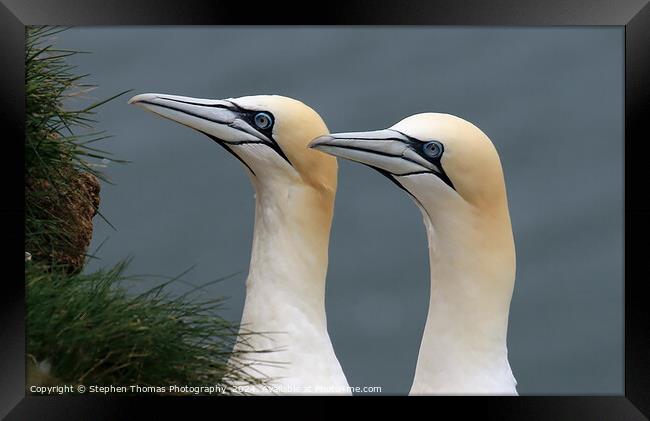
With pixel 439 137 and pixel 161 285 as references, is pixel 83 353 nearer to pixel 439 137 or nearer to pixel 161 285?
pixel 161 285

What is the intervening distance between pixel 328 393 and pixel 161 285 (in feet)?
3.36

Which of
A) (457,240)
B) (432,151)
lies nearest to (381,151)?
(432,151)

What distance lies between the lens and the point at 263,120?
9.40 m

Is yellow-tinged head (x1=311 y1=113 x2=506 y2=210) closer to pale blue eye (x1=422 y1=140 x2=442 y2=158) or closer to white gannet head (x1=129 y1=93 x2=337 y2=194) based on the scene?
pale blue eye (x1=422 y1=140 x2=442 y2=158)

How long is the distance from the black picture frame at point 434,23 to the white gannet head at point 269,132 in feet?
1.87

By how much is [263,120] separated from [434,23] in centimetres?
107

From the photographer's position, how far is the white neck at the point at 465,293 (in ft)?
Answer: 29.9

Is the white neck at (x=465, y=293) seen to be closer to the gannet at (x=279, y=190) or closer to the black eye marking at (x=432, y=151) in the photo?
the black eye marking at (x=432, y=151)

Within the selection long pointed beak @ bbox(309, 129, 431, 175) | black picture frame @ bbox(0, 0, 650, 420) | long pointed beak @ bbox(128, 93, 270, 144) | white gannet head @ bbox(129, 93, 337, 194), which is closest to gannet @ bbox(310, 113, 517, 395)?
long pointed beak @ bbox(309, 129, 431, 175)

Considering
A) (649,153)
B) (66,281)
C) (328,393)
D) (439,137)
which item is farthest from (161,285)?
(649,153)

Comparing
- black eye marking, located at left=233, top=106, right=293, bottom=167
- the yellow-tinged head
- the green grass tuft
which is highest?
black eye marking, located at left=233, top=106, right=293, bottom=167

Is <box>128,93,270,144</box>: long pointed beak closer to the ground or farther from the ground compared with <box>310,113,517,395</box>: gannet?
farther from the ground

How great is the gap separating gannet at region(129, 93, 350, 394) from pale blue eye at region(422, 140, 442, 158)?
0.56 m

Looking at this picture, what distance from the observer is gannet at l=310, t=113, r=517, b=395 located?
9078mm
